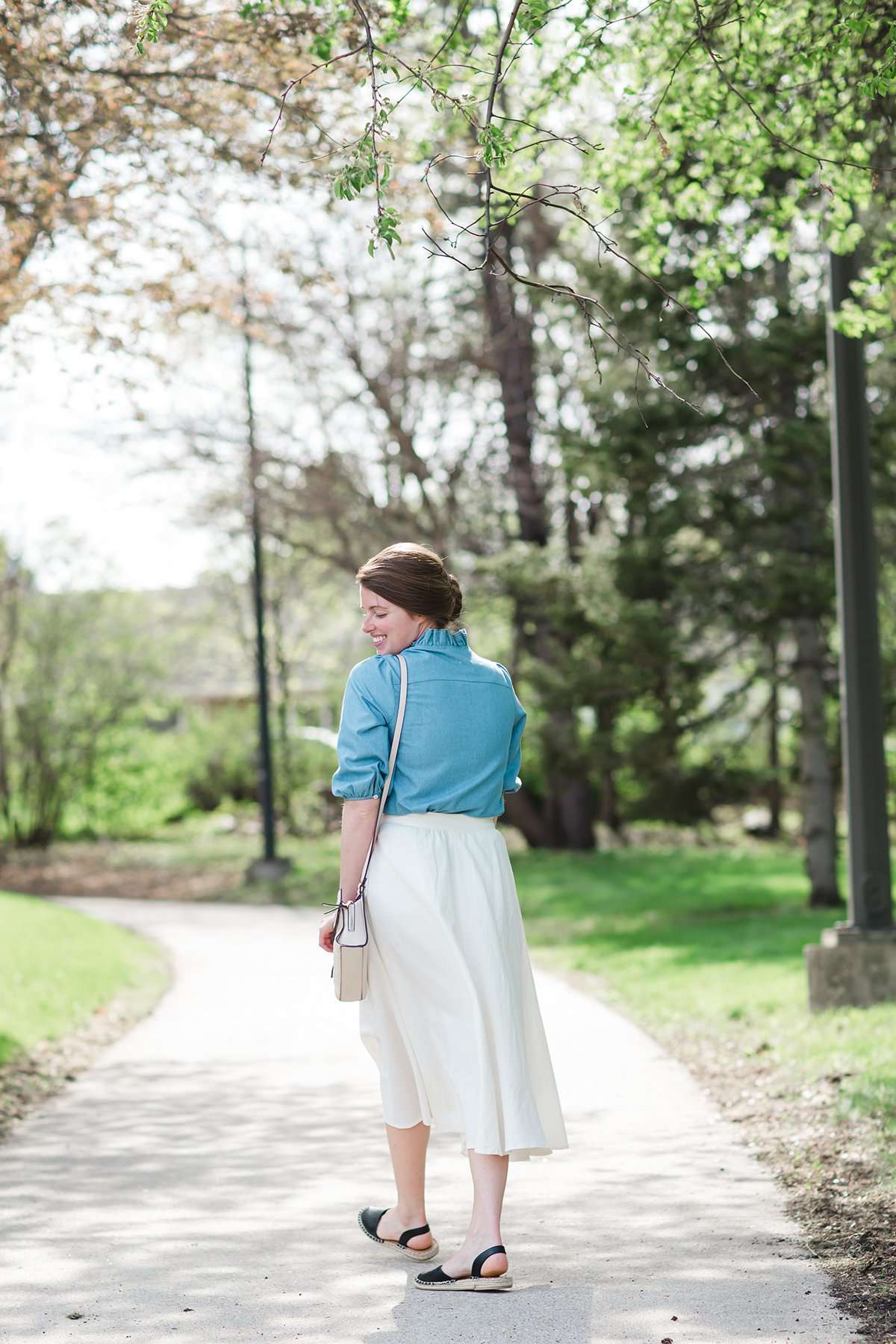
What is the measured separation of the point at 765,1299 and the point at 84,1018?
7323 millimetres

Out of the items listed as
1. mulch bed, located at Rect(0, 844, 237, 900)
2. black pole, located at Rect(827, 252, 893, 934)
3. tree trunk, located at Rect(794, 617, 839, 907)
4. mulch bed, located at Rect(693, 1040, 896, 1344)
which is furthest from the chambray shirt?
mulch bed, located at Rect(0, 844, 237, 900)

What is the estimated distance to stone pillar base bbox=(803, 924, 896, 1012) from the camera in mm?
8727

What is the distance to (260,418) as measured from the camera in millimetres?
21641

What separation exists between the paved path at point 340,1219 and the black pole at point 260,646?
43.7ft

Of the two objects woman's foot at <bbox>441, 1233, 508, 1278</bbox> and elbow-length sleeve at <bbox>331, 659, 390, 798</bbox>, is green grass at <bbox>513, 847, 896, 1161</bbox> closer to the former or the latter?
woman's foot at <bbox>441, 1233, 508, 1278</bbox>

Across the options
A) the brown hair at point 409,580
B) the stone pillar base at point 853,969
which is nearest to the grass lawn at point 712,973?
the stone pillar base at point 853,969

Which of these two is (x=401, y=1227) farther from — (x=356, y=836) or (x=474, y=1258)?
(x=356, y=836)

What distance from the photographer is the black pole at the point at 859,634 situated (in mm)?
8734

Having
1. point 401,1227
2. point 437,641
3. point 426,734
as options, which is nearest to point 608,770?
point 401,1227

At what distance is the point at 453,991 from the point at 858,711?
16.8ft

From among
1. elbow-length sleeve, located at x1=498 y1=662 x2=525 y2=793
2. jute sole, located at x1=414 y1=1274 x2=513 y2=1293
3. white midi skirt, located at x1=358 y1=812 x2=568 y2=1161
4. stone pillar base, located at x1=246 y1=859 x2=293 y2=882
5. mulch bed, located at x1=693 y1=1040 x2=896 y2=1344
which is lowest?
stone pillar base, located at x1=246 y1=859 x2=293 y2=882

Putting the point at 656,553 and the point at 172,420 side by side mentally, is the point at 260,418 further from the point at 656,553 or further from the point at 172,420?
the point at 656,553

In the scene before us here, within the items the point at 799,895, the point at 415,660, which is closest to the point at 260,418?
the point at 799,895

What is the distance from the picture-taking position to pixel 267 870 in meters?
22.8
